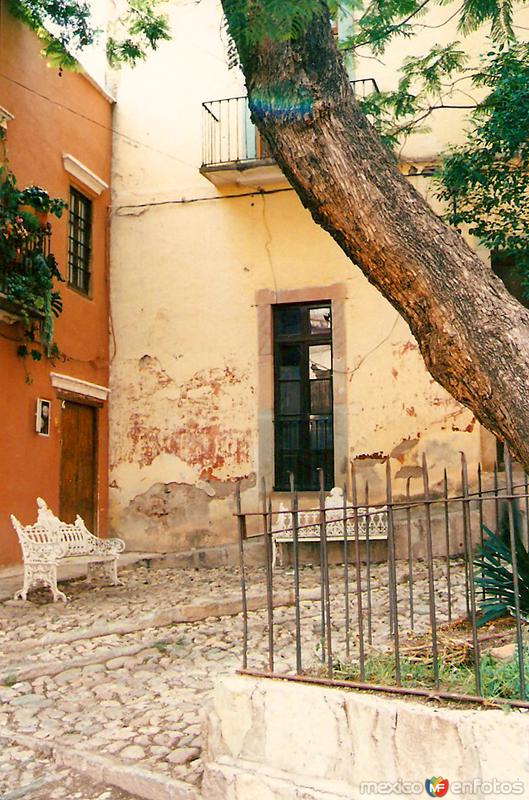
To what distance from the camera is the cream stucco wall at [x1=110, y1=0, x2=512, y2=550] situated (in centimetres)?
999

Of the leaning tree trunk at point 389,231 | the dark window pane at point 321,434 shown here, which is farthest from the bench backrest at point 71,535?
the leaning tree trunk at point 389,231

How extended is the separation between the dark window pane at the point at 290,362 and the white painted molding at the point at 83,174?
3481 millimetres

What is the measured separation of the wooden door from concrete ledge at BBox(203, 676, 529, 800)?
24.3ft

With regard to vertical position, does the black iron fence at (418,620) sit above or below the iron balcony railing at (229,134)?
below

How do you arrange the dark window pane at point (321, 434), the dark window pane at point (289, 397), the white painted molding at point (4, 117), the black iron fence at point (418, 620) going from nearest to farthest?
the black iron fence at point (418, 620), the white painted molding at point (4, 117), the dark window pane at point (321, 434), the dark window pane at point (289, 397)

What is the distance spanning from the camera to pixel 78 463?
10406 millimetres

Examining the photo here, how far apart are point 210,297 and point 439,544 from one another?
15.2 ft

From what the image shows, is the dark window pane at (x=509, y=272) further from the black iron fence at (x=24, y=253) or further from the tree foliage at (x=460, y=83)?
the black iron fence at (x=24, y=253)

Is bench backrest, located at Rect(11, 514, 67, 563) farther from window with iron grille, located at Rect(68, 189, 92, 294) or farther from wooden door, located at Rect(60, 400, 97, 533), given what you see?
window with iron grille, located at Rect(68, 189, 92, 294)

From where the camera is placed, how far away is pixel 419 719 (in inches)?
102

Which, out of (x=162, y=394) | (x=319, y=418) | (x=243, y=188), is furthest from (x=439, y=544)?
(x=243, y=188)

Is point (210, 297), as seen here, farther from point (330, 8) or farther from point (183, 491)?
point (330, 8)

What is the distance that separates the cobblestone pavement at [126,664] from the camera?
366cm

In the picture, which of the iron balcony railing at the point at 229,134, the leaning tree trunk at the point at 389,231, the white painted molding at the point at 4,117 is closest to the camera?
the leaning tree trunk at the point at 389,231
